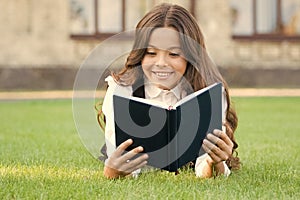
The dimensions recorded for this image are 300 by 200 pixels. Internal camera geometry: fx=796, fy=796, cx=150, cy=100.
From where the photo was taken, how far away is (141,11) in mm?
20016

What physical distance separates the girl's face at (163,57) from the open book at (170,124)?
0.40m

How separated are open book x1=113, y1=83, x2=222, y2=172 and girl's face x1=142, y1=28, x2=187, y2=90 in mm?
403

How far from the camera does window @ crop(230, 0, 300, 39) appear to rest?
2083 centimetres

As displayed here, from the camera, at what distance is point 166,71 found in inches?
178

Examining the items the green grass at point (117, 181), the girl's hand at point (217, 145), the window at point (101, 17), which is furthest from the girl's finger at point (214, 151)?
the window at point (101, 17)

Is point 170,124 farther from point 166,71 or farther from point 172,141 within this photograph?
point 166,71

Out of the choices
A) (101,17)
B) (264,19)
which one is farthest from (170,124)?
(264,19)

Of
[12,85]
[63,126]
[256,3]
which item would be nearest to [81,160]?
[63,126]

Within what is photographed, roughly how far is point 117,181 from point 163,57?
744mm

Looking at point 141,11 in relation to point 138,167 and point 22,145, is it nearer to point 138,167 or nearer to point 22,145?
point 22,145

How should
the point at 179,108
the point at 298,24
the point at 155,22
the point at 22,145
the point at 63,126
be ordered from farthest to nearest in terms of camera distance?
the point at 298,24, the point at 63,126, the point at 22,145, the point at 155,22, the point at 179,108

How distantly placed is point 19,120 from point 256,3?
38.0 feet

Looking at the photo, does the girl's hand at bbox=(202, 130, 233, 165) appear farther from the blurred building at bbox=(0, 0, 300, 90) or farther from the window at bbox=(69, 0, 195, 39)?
the window at bbox=(69, 0, 195, 39)

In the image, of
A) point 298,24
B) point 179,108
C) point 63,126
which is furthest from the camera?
point 298,24
